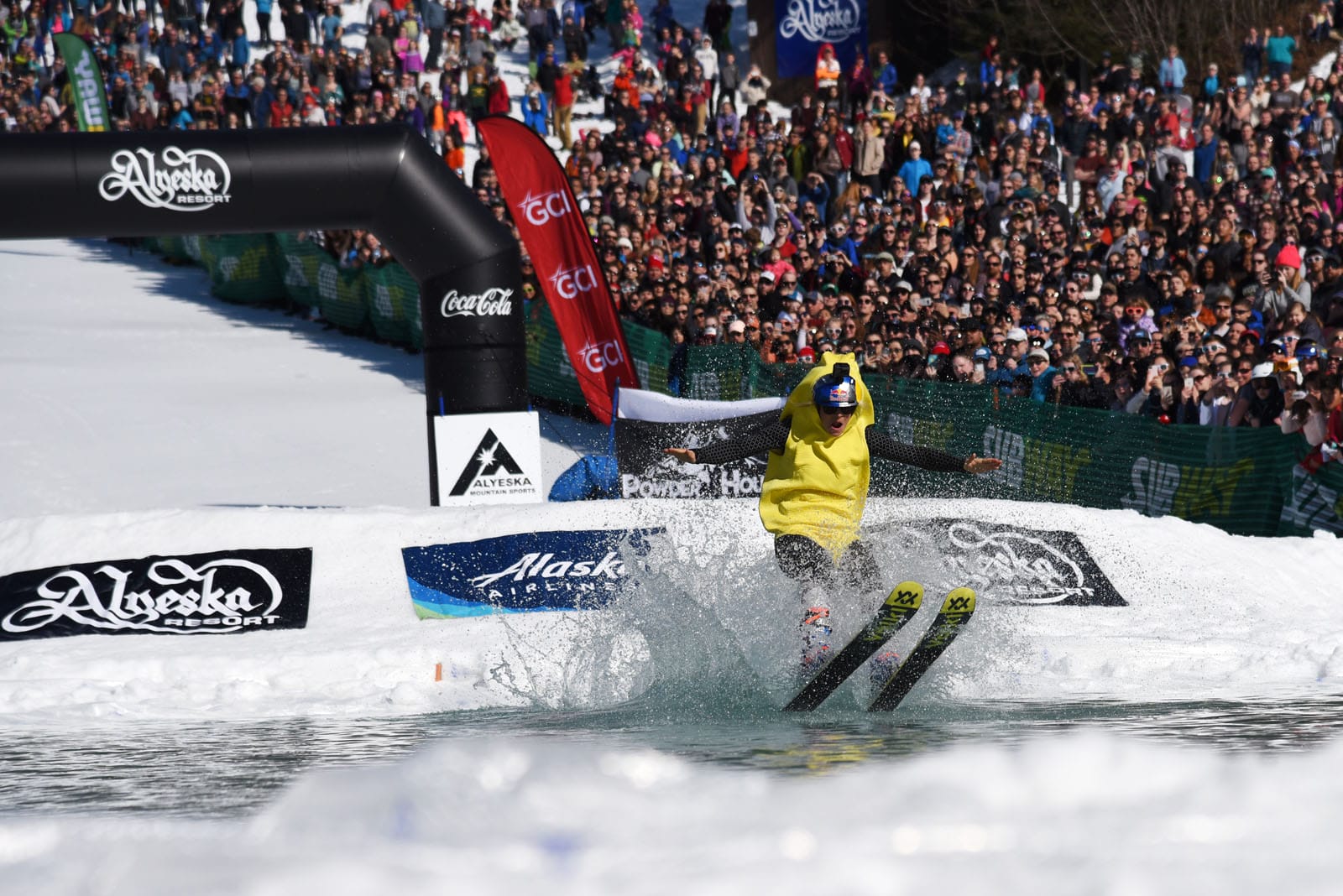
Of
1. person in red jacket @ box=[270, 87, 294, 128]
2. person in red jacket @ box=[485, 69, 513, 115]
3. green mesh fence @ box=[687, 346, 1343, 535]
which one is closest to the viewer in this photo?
green mesh fence @ box=[687, 346, 1343, 535]

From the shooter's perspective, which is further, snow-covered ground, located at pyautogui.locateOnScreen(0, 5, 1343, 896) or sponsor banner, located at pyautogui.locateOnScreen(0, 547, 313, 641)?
sponsor banner, located at pyautogui.locateOnScreen(0, 547, 313, 641)

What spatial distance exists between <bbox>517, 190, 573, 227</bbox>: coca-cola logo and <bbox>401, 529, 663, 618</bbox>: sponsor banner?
4.07 m

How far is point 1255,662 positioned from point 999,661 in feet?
4.55

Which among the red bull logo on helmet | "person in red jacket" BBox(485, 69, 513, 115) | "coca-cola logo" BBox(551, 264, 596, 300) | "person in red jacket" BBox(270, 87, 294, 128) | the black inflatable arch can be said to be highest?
"person in red jacket" BBox(485, 69, 513, 115)

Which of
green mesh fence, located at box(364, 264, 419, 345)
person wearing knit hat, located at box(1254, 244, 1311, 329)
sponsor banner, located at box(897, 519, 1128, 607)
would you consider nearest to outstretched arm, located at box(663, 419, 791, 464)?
sponsor banner, located at box(897, 519, 1128, 607)

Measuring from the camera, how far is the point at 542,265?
46.9 feet

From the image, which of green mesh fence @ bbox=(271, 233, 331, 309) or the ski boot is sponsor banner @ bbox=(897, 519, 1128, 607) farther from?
green mesh fence @ bbox=(271, 233, 331, 309)

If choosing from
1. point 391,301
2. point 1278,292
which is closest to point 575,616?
point 1278,292

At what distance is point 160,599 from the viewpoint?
10.4 metres

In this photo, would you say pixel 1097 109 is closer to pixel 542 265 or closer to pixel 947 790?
pixel 542 265

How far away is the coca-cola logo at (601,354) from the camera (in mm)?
→ 14461

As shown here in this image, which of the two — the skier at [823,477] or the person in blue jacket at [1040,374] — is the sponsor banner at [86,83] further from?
the skier at [823,477]

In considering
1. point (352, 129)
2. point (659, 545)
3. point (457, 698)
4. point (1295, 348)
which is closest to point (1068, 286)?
point (1295, 348)

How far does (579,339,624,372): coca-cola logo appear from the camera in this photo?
1446 centimetres
